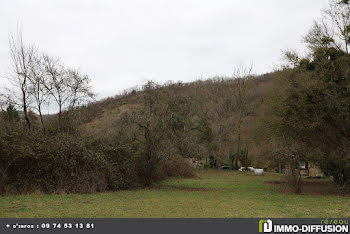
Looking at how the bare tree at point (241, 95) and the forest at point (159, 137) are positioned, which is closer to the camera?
the forest at point (159, 137)

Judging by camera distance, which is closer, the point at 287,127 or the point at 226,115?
the point at 287,127

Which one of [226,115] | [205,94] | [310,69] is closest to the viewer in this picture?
[310,69]

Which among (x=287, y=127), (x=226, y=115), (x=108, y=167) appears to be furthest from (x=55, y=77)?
(x=226, y=115)

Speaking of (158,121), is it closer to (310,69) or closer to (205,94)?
(310,69)
